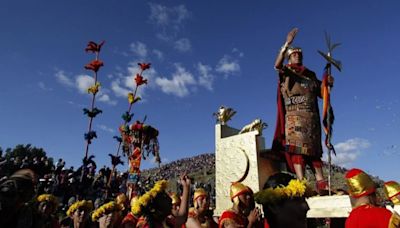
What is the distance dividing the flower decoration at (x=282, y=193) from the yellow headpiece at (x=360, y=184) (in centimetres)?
105

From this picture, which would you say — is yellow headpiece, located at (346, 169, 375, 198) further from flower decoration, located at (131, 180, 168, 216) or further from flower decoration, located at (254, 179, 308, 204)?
flower decoration, located at (131, 180, 168, 216)

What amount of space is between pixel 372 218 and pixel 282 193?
1003 millimetres

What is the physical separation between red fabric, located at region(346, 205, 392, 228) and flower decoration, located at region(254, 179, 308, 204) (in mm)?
814

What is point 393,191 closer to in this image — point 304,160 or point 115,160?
point 304,160

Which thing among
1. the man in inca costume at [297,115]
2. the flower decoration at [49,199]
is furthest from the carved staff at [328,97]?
the flower decoration at [49,199]

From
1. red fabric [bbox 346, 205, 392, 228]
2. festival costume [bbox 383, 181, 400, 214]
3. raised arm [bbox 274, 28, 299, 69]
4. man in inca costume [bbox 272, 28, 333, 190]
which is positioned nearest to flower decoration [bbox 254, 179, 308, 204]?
red fabric [bbox 346, 205, 392, 228]

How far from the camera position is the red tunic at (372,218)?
2.66 m

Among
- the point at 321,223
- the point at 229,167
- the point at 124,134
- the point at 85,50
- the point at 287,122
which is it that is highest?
the point at 85,50

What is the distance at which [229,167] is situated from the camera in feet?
21.9

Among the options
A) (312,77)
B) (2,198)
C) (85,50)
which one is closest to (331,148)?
(312,77)

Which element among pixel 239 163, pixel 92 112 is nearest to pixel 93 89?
pixel 92 112

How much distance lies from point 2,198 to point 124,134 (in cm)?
1271

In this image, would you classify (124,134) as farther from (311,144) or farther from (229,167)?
(311,144)

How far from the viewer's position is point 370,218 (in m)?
2.75
